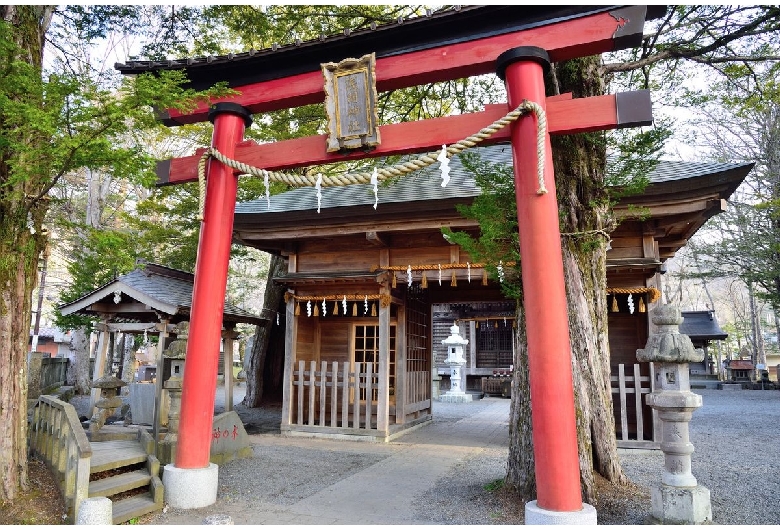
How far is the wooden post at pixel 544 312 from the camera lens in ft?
12.1

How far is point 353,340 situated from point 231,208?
19.5 feet

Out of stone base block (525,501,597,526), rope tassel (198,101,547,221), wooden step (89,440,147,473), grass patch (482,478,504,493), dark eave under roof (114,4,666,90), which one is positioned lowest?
grass patch (482,478,504,493)

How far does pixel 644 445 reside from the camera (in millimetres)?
7812

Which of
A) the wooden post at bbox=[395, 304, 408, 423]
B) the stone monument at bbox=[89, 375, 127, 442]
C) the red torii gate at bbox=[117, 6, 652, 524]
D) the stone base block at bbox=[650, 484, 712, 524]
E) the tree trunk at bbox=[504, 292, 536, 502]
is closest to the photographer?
the red torii gate at bbox=[117, 6, 652, 524]

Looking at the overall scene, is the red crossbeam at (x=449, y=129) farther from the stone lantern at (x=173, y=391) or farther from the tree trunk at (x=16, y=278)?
the stone lantern at (x=173, y=391)

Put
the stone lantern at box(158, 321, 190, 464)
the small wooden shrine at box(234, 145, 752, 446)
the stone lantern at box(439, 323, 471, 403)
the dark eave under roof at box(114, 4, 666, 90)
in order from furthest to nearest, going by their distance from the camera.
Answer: the stone lantern at box(439, 323, 471, 403) → the small wooden shrine at box(234, 145, 752, 446) → the stone lantern at box(158, 321, 190, 464) → the dark eave under roof at box(114, 4, 666, 90)

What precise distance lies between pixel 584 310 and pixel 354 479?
3.45m

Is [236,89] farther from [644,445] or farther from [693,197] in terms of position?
[644,445]

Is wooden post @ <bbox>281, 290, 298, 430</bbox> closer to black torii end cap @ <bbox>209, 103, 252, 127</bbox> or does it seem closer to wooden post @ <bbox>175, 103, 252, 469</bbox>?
wooden post @ <bbox>175, 103, 252, 469</bbox>

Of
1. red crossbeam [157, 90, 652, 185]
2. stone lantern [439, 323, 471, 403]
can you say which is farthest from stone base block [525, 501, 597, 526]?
stone lantern [439, 323, 471, 403]

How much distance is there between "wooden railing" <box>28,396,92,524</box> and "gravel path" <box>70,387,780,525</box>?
2.29 feet

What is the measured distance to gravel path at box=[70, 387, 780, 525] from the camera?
4.59 metres

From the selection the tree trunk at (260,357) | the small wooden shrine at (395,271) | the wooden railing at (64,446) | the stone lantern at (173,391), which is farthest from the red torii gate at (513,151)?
the tree trunk at (260,357)

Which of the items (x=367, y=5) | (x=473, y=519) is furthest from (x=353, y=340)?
(x=367, y=5)
